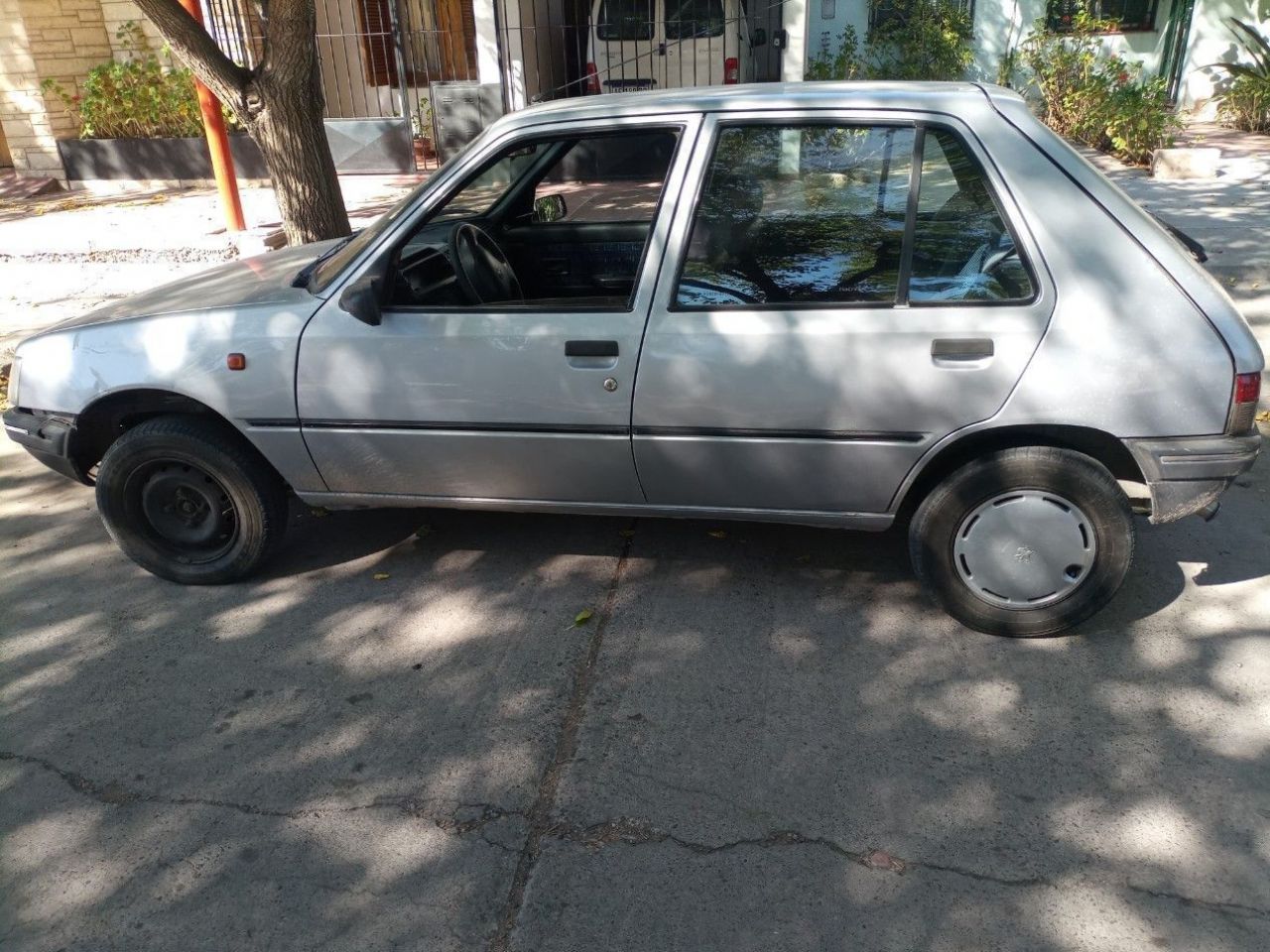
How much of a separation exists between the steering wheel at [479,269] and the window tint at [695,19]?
9.31 meters

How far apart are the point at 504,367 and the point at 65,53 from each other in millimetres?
12142

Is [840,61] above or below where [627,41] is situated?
below

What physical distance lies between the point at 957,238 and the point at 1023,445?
72 cm

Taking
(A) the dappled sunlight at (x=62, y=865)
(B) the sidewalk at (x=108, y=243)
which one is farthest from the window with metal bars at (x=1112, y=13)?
(A) the dappled sunlight at (x=62, y=865)

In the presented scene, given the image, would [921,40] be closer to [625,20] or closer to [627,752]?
[625,20]

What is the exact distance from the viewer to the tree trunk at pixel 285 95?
6.14 meters

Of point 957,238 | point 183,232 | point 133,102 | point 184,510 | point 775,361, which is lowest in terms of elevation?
point 184,510

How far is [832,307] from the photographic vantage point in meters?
3.38

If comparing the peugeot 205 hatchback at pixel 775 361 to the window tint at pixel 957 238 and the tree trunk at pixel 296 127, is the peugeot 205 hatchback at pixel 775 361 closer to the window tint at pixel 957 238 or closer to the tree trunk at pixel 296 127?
the window tint at pixel 957 238

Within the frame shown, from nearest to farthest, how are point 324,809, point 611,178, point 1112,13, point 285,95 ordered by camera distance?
1. point 324,809
2. point 611,178
3. point 285,95
4. point 1112,13

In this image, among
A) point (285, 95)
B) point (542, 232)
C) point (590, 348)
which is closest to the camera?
point (590, 348)

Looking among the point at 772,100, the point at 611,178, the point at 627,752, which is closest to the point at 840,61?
the point at 611,178

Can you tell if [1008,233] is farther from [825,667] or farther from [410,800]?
[410,800]

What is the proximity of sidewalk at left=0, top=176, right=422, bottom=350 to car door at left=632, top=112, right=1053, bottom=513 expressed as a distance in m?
6.01
